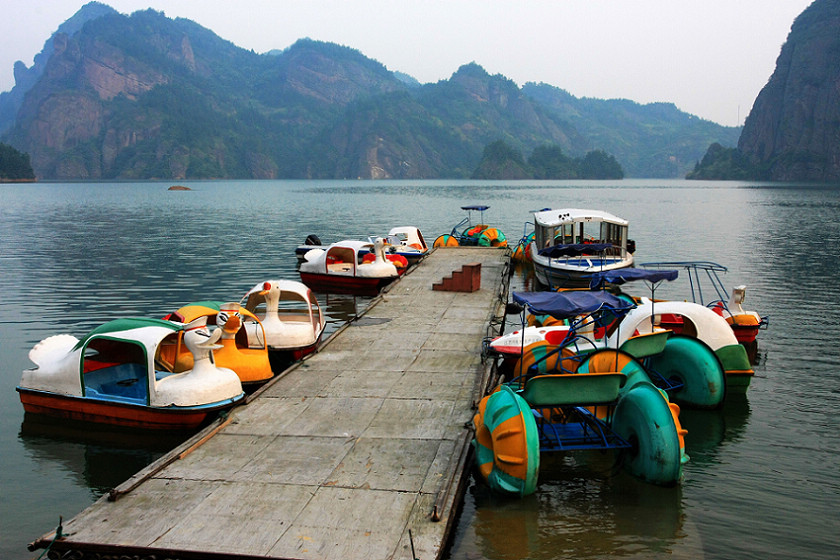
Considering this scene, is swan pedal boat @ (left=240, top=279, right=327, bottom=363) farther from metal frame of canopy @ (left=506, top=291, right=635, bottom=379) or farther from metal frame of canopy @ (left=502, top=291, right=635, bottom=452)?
metal frame of canopy @ (left=502, top=291, right=635, bottom=452)

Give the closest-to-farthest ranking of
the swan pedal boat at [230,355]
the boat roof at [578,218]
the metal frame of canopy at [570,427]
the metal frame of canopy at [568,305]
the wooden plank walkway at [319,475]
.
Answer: the wooden plank walkway at [319,475]
the metal frame of canopy at [570,427]
the swan pedal boat at [230,355]
the metal frame of canopy at [568,305]
the boat roof at [578,218]

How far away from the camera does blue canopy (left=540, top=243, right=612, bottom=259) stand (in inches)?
1222

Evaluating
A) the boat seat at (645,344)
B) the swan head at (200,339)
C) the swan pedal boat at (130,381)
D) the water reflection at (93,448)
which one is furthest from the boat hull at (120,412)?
the boat seat at (645,344)

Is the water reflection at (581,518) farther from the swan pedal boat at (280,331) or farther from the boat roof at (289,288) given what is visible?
the boat roof at (289,288)

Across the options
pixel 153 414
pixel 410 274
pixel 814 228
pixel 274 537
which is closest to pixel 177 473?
pixel 274 537

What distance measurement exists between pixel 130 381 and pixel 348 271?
16842 millimetres

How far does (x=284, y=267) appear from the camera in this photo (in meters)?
41.4

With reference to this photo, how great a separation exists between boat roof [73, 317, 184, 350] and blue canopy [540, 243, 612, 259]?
1958 cm

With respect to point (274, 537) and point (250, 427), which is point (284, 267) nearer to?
point (250, 427)

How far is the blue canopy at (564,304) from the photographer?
53.9ft

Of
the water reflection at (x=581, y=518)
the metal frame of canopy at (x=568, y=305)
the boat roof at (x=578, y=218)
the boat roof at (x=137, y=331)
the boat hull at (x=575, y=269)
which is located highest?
the boat roof at (x=578, y=218)

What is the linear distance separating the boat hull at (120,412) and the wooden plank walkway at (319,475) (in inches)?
43.8

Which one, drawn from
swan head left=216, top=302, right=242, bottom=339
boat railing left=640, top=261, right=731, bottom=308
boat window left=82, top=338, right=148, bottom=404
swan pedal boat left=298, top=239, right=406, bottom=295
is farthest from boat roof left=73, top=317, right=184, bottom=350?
swan pedal boat left=298, top=239, right=406, bottom=295

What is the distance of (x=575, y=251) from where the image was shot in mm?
31938
